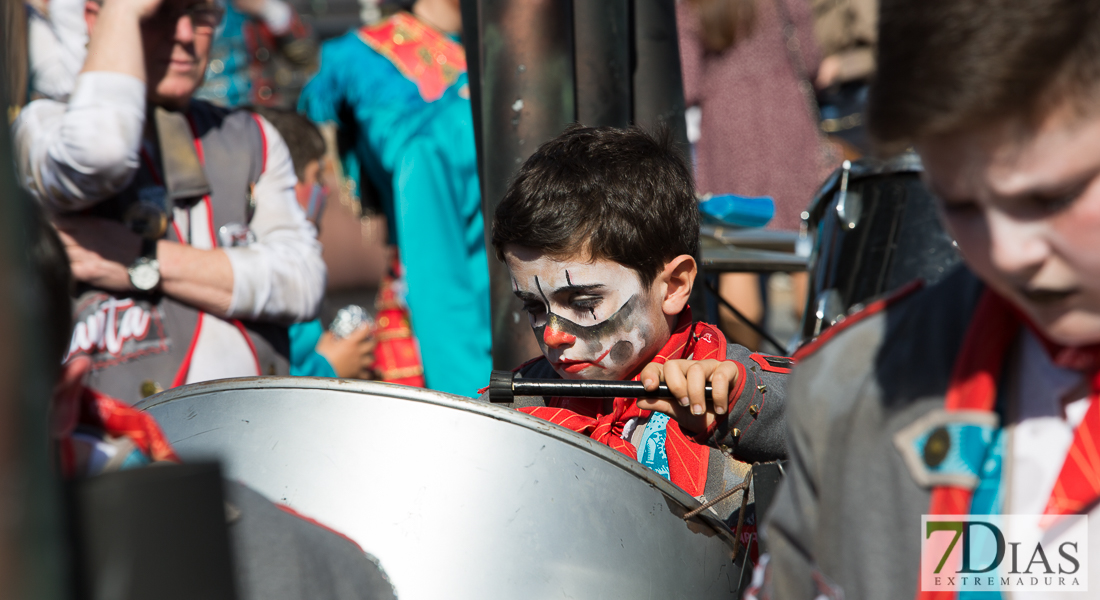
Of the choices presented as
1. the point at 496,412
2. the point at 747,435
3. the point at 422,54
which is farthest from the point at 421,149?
the point at 496,412

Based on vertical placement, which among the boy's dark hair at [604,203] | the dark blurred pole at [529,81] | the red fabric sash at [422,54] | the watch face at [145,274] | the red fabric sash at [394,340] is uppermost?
the red fabric sash at [422,54]

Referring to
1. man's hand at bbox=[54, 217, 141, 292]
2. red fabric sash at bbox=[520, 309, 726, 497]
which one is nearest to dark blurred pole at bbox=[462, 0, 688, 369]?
red fabric sash at bbox=[520, 309, 726, 497]

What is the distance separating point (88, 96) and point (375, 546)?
1286mm

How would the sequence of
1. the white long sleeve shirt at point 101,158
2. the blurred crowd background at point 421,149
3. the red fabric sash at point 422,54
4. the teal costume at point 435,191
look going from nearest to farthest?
1. the white long sleeve shirt at point 101,158
2. the blurred crowd background at point 421,149
3. the teal costume at point 435,191
4. the red fabric sash at point 422,54

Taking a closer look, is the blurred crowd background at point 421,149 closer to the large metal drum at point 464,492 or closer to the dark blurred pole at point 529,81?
the dark blurred pole at point 529,81

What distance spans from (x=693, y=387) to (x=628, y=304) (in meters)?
0.29

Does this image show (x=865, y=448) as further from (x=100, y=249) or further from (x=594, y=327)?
(x=100, y=249)

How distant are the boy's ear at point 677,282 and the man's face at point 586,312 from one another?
0.08m

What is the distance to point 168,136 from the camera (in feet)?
7.11

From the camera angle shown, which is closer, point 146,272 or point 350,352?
point 146,272

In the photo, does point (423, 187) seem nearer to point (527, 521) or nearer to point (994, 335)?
point (527, 521)

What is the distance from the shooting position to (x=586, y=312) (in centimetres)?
171

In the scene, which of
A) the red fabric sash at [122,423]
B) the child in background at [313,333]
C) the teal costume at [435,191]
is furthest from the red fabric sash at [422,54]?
the red fabric sash at [122,423]

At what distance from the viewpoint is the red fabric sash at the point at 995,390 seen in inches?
31.7
